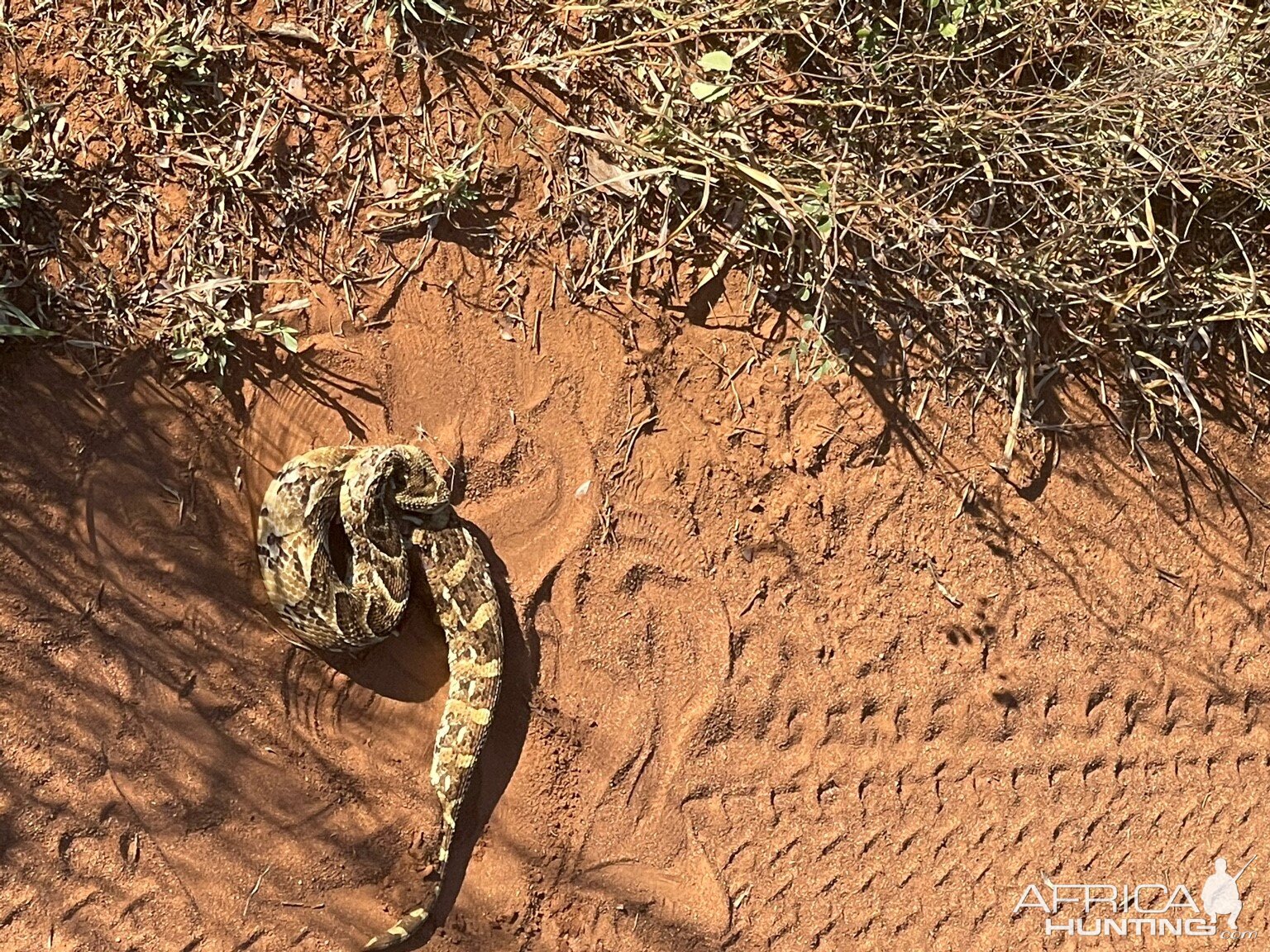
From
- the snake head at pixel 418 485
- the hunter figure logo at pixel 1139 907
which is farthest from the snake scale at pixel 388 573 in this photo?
the hunter figure logo at pixel 1139 907

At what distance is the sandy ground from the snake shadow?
0.05 feet

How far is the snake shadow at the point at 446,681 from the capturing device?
4.11 meters

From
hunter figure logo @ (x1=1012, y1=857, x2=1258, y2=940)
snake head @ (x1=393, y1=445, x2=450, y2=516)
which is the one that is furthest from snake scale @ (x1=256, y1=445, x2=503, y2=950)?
hunter figure logo @ (x1=1012, y1=857, x2=1258, y2=940)

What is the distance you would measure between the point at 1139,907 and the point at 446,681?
Answer: 146 inches

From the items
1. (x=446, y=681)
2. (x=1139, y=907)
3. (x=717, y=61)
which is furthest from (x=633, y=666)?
(x=1139, y=907)

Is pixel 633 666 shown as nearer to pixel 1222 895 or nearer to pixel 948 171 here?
pixel 948 171

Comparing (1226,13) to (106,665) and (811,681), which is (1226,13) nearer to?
(811,681)

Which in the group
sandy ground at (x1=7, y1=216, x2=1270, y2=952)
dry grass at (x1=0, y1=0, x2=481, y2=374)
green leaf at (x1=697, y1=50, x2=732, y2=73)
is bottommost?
sandy ground at (x1=7, y1=216, x2=1270, y2=952)

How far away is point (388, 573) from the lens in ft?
12.9

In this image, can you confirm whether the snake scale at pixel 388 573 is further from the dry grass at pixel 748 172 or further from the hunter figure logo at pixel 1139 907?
the hunter figure logo at pixel 1139 907

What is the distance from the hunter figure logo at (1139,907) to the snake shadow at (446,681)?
266 cm

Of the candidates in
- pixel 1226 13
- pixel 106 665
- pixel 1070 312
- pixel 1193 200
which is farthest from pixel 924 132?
pixel 106 665

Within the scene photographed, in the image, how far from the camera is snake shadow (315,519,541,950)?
4.11 metres

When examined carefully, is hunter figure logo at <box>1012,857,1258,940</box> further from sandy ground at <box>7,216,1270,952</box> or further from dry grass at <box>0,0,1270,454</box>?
dry grass at <box>0,0,1270,454</box>
